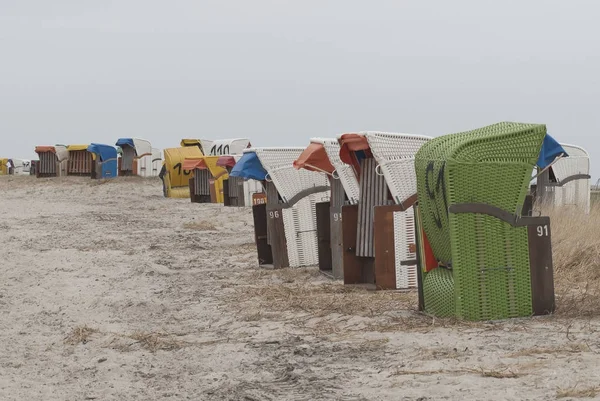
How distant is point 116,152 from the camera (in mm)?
44125

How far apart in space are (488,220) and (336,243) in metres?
4.61

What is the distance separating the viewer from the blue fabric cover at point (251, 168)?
14.7m

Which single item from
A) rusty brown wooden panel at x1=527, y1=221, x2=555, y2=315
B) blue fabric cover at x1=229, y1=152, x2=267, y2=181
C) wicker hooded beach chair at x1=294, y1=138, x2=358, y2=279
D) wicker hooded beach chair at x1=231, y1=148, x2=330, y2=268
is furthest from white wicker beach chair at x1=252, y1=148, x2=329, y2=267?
rusty brown wooden panel at x1=527, y1=221, x2=555, y2=315

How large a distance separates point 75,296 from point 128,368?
4614 millimetres

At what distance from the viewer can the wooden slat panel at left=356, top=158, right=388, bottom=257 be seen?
37.4 ft

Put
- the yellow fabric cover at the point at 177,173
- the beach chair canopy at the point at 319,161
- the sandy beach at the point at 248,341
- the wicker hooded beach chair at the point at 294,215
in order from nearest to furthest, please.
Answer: the sandy beach at the point at 248,341 → the beach chair canopy at the point at 319,161 → the wicker hooded beach chair at the point at 294,215 → the yellow fabric cover at the point at 177,173

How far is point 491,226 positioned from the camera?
27.0ft

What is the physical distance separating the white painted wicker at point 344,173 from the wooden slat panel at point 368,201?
30cm

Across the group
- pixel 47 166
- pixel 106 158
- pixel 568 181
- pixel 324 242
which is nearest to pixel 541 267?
pixel 324 242

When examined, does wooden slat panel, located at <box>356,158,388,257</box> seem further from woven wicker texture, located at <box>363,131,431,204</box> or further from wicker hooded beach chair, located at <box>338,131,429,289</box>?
woven wicker texture, located at <box>363,131,431,204</box>

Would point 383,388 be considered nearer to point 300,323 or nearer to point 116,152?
point 300,323

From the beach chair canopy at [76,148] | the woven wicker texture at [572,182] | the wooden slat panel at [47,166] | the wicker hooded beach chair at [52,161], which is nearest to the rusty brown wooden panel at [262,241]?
the woven wicker texture at [572,182]

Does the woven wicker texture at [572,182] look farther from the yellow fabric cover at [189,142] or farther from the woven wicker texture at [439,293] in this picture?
the yellow fabric cover at [189,142]

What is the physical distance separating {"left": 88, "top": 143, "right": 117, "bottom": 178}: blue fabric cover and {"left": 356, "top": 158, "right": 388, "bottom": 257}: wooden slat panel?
33.2 metres
